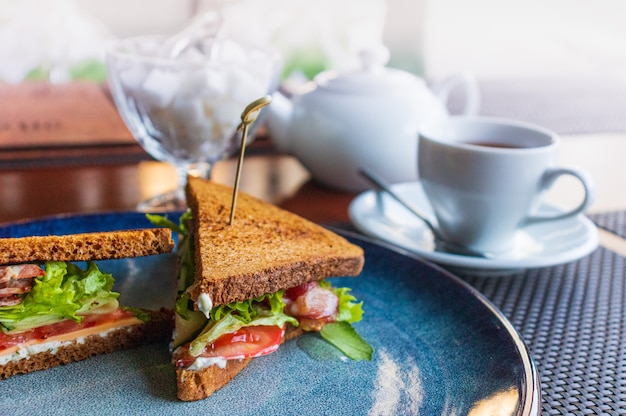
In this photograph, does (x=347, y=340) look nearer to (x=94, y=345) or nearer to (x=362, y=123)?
(x=94, y=345)

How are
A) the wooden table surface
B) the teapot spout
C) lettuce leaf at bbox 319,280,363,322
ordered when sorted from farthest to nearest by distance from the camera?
the teapot spout → the wooden table surface → lettuce leaf at bbox 319,280,363,322

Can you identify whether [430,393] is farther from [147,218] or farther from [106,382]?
[147,218]

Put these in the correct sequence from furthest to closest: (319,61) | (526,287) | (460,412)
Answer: (319,61), (526,287), (460,412)

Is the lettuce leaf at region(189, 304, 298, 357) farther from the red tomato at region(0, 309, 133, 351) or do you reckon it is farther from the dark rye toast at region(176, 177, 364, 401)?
the red tomato at region(0, 309, 133, 351)

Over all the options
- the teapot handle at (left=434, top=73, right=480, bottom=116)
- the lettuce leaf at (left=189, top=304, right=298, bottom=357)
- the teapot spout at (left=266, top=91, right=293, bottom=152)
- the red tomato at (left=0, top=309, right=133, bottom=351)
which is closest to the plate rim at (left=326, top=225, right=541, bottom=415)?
the lettuce leaf at (left=189, top=304, right=298, bottom=357)

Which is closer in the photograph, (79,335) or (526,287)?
(79,335)

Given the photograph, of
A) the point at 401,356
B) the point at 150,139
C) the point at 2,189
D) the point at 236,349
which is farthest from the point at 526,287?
the point at 2,189
